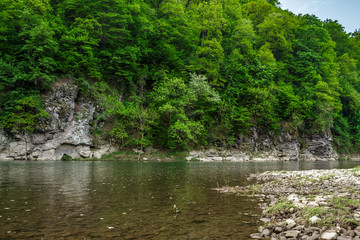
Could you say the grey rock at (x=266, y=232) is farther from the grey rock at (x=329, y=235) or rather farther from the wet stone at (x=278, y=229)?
the grey rock at (x=329, y=235)

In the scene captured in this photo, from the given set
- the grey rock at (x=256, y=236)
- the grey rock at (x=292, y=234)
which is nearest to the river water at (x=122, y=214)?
the grey rock at (x=256, y=236)

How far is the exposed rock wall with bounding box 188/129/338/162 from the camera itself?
1463 inches

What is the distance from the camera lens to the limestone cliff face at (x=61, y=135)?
89.0ft

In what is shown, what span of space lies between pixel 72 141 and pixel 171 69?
21107mm

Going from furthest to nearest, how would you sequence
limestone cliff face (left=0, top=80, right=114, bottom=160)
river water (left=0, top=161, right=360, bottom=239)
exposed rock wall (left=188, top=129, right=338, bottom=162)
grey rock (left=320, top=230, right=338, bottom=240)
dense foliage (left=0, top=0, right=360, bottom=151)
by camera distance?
exposed rock wall (left=188, top=129, right=338, bottom=162), dense foliage (left=0, top=0, right=360, bottom=151), limestone cliff face (left=0, top=80, right=114, bottom=160), river water (left=0, top=161, right=360, bottom=239), grey rock (left=320, top=230, right=338, bottom=240)

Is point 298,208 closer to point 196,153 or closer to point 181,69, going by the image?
point 196,153

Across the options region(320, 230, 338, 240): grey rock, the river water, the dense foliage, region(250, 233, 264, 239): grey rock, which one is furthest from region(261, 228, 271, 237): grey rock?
the dense foliage

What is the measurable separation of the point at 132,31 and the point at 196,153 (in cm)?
2448

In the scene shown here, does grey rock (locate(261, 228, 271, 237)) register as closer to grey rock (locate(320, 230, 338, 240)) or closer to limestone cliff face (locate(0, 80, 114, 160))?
grey rock (locate(320, 230, 338, 240))

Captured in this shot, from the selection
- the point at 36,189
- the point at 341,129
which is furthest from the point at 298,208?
the point at 341,129

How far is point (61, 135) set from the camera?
2944 cm

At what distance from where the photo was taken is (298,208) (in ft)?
20.8

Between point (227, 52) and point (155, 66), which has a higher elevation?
point (227, 52)

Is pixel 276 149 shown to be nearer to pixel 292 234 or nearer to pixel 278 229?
pixel 278 229
